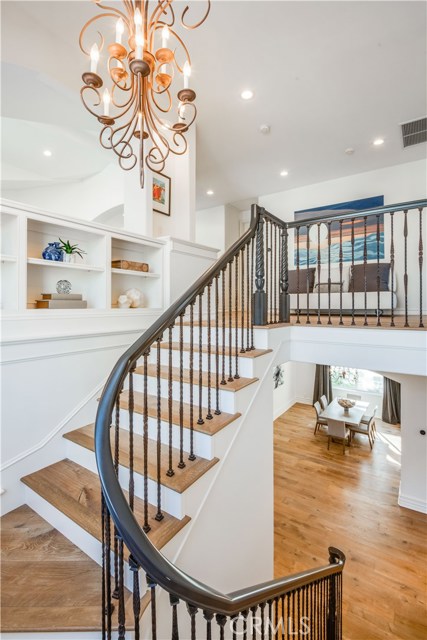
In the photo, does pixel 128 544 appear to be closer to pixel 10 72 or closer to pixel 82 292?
pixel 82 292

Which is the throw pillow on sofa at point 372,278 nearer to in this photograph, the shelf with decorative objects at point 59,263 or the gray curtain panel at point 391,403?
the shelf with decorative objects at point 59,263

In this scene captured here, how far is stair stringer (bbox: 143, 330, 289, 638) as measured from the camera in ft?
5.23

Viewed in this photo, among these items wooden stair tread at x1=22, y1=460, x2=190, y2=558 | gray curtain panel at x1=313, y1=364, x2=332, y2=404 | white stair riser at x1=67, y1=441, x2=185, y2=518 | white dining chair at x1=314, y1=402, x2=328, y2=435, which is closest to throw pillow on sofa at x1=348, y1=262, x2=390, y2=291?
white dining chair at x1=314, y1=402, x2=328, y2=435

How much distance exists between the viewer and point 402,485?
445cm

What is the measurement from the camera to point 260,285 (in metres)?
2.42

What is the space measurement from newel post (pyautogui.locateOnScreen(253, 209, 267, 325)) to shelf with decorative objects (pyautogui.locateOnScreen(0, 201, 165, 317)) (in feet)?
3.59

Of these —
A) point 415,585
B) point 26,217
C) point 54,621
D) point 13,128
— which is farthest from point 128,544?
point 13,128

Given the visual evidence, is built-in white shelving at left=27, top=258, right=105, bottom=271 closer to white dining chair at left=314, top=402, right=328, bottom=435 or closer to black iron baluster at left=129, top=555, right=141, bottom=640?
black iron baluster at left=129, top=555, right=141, bottom=640

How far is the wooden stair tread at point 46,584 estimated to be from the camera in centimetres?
116

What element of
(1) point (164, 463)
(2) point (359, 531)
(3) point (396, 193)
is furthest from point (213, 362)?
(3) point (396, 193)

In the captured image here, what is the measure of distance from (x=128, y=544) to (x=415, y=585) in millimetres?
4054

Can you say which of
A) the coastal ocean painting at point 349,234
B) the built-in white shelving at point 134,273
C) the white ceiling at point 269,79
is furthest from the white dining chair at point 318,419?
the built-in white shelving at point 134,273

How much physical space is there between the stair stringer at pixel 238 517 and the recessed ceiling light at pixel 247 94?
277 centimetres

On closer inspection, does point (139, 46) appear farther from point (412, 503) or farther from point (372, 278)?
A: point (412, 503)
